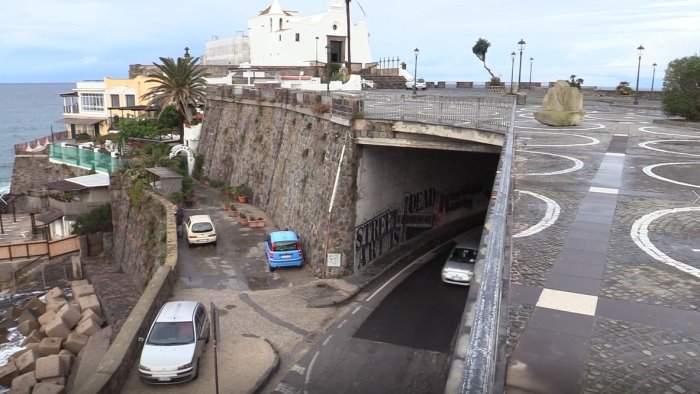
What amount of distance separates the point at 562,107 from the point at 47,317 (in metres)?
30.6

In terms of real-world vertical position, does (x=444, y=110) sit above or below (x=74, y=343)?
above

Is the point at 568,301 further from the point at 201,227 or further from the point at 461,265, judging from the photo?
the point at 201,227

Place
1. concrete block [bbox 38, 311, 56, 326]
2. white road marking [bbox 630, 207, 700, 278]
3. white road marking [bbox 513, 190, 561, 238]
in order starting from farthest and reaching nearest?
concrete block [bbox 38, 311, 56, 326]
white road marking [bbox 513, 190, 561, 238]
white road marking [bbox 630, 207, 700, 278]

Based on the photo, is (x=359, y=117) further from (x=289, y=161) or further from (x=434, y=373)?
(x=434, y=373)

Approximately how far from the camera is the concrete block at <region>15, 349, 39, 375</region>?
21328mm

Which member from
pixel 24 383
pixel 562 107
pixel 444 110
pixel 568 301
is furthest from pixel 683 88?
pixel 24 383

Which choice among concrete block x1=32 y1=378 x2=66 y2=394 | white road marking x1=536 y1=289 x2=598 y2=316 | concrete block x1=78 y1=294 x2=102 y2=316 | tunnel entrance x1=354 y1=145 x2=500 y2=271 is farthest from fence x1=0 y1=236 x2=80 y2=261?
white road marking x1=536 y1=289 x2=598 y2=316

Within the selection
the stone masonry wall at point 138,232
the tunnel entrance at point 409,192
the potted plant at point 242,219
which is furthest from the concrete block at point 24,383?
the potted plant at point 242,219

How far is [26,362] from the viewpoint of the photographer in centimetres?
2164

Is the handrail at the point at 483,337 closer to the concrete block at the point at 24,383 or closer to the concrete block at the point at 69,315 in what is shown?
the concrete block at the point at 24,383

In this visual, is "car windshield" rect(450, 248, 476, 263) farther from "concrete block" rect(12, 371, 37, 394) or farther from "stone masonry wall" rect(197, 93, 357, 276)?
"concrete block" rect(12, 371, 37, 394)

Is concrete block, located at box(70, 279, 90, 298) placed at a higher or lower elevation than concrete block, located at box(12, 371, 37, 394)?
lower

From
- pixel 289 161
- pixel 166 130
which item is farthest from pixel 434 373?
pixel 166 130

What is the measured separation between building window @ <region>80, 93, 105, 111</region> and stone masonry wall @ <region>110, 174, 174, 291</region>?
3885 centimetres
